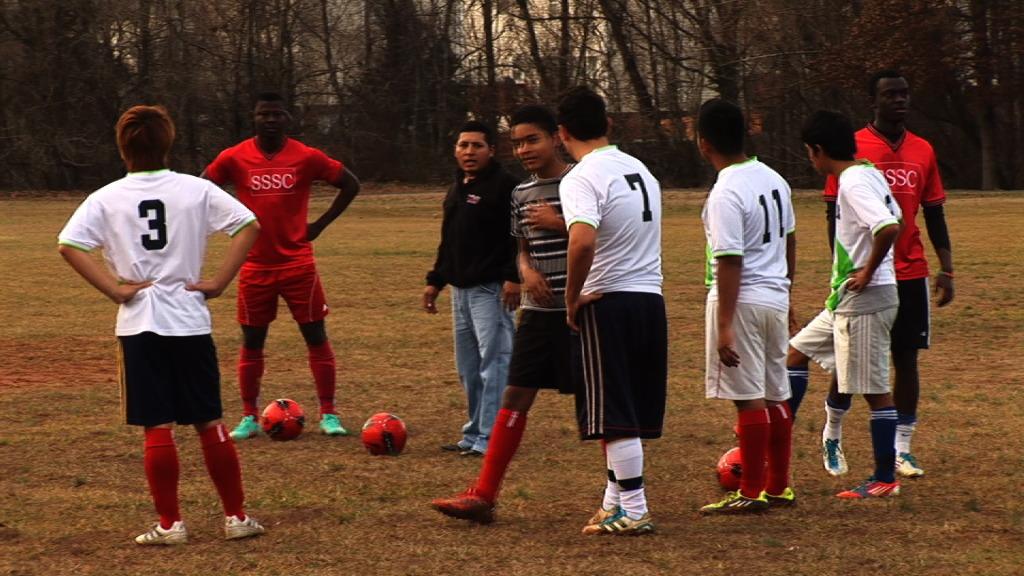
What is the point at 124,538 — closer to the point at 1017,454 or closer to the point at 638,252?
the point at 638,252

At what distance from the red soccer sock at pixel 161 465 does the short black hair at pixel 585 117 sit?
2240 millimetres

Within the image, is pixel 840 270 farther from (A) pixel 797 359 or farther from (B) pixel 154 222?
(B) pixel 154 222

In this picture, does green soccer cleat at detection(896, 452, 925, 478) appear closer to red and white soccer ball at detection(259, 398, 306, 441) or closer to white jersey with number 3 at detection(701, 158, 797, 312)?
white jersey with number 3 at detection(701, 158, 797, 312)

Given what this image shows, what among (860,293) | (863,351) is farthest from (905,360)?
(860,293)

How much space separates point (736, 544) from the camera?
605 centimetres

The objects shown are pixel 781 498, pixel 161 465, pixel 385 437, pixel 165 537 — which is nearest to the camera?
pixel 161 465

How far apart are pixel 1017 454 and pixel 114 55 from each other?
4649 centimetres

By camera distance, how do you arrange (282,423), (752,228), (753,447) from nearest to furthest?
1. (752,228)
2. (753,447)
3. (282,423)

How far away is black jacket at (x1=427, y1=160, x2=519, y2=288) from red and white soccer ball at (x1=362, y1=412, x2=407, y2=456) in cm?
94

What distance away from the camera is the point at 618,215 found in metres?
6.01

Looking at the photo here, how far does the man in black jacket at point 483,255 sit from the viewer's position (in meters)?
7.97

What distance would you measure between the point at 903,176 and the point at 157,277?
392 centimetres

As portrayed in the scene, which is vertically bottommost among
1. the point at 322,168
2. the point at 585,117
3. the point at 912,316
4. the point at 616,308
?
the point at 912,316

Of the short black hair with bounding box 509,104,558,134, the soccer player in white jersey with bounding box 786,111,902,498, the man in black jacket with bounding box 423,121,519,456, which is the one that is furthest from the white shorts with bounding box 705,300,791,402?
the man in black jacket with bounding box 423,121,519,456
